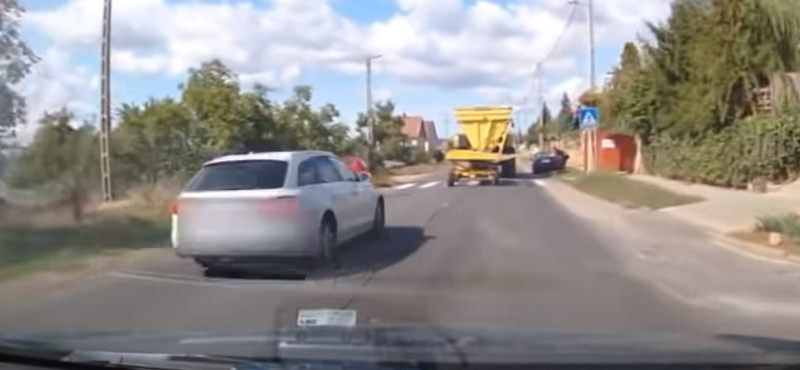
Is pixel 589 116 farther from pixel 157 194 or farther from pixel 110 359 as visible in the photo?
pixel 110 359

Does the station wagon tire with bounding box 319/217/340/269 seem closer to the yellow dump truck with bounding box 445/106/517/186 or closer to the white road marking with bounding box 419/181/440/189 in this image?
the white road marking with bounding box 419/181/440/189

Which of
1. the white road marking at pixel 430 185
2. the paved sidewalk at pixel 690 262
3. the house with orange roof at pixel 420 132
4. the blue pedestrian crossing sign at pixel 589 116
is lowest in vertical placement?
the paved sidewalk at pixel 690 262

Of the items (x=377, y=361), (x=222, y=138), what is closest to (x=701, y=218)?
(x=222, y=138)

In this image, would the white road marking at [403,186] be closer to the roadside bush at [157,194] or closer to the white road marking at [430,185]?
the white road marking at [430,185]

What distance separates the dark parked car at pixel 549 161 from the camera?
40.6 feet

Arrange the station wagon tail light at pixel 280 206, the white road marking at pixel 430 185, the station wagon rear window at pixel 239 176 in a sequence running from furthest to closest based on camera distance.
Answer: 1. the white road marking at pixel 430 185
2. the station wagon tail light at pixel 280 206
3. the station wagon rear window at pixel 239 176

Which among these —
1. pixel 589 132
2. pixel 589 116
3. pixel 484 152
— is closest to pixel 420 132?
pixel 589 116

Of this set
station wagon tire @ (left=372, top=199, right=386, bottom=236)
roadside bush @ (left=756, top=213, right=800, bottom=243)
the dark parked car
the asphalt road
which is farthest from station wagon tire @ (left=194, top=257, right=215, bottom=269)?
the dark parked car

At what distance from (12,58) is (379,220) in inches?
110

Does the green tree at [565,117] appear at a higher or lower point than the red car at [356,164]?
higher

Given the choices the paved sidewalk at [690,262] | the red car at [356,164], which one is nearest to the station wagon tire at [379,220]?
the red car at [356,164]

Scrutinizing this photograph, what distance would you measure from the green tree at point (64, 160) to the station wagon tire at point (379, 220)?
6.69 feet

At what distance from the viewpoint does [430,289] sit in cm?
814

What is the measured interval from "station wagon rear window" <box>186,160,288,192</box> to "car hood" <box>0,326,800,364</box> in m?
1.58
